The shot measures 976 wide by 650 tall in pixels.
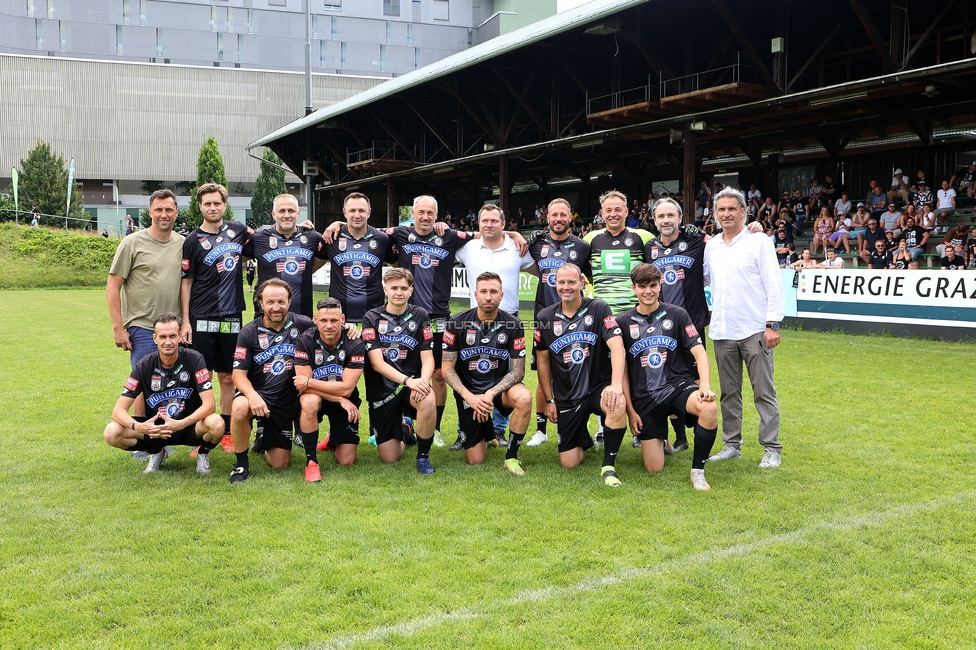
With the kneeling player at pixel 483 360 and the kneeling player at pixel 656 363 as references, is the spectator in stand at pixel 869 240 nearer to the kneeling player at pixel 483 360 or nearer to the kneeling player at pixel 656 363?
the kneeling player at pixel 656 363

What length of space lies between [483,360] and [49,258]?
29.9 m

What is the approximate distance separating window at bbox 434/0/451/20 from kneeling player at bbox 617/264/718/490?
2544 inches

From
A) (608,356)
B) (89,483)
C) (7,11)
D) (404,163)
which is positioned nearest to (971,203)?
(608,356)

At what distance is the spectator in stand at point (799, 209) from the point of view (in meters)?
18.6

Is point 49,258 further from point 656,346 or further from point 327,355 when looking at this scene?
point 656,346

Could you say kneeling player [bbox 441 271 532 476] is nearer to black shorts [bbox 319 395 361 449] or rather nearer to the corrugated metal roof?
black shorts [bbox 319 395 361 449]

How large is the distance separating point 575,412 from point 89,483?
3410mm

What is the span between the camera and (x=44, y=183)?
42125mm

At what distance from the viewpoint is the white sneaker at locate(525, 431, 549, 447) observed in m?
6.30

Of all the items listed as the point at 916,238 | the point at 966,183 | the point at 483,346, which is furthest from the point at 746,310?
the point at 966,183

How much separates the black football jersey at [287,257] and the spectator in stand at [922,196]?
14180mm

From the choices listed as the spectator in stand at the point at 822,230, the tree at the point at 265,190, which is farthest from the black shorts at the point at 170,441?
the tree at the point at 265,190

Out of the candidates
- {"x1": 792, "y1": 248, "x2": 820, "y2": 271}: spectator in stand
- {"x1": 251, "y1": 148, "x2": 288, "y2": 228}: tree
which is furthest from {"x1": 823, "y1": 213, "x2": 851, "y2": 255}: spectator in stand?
{"x1": 251, "y1": 148, "x2": 288, "y2": 228}: tree

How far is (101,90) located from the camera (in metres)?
50.4
